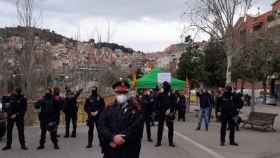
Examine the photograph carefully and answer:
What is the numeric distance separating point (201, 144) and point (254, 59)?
37.5ft

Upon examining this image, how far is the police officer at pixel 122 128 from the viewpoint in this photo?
6.39 metres

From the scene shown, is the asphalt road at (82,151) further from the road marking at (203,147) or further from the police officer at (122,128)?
the police officer at (122,128)

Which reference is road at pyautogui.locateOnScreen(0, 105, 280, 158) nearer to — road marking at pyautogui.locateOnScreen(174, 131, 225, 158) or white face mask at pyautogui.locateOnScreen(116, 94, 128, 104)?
road marking at pyautogui.locateOnScreen(174, 131, 225, 158)

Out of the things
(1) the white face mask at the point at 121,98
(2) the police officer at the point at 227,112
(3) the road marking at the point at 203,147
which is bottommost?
(3) the road marking at the point at 203,147

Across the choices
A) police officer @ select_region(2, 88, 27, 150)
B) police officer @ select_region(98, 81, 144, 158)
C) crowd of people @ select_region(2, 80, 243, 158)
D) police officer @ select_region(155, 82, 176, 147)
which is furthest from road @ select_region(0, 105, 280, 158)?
police officer @ select_region(98, 81, 144, 158)

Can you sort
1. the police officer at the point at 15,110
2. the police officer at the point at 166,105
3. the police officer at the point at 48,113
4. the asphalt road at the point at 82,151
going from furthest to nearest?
the police officer at the point at 166,105
the police officer at the point at 48,113
the police officer at the point at 15,110
the asphalt road at the point at 82,151

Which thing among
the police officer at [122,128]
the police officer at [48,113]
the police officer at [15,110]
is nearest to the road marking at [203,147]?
the police officer at [48,113]

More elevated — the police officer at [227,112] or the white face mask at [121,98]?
the white face mask at [121,98]

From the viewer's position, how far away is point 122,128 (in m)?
6.44

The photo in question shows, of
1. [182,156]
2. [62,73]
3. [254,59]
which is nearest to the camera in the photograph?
[182,156]

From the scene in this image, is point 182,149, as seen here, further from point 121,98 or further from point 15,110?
point 121,98

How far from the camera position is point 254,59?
84.2 feet

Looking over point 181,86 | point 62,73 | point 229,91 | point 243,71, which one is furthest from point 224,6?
point 62,73

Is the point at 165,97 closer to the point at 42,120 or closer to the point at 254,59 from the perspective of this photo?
the point at 42,120
